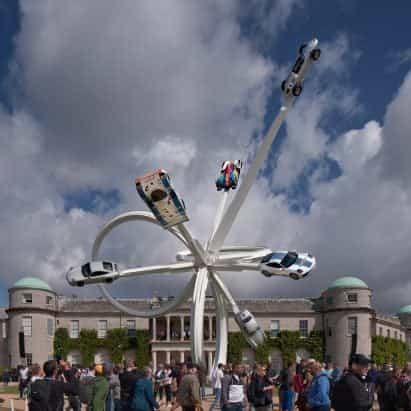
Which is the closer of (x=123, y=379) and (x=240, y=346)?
(x=123, y=379)

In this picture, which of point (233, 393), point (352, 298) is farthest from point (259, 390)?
point (352, 298)

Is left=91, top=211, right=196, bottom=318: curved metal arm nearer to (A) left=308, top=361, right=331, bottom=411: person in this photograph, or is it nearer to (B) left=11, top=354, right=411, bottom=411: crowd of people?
(B) left=11, top=354, right=411, bottom=411: crowd of people

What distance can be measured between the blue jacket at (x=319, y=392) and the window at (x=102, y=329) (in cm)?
6306

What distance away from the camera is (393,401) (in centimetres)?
1538

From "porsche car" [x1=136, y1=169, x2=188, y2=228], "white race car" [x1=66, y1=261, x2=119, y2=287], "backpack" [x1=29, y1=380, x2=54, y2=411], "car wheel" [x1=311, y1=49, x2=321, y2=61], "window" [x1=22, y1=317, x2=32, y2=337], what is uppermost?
"car wheel" [x1=311, y1=49, x2=321, y2=61]

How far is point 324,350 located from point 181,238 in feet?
158

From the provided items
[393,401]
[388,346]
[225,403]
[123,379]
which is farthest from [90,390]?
[388,346]

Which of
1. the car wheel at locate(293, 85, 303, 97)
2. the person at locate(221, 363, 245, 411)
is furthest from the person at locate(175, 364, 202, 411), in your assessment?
the car wheel at locate(293, 85, 303, 97)

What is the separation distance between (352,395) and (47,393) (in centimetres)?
451

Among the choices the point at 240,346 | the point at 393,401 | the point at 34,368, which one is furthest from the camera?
the point at 240,346

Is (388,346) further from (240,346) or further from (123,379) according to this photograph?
(123,379)

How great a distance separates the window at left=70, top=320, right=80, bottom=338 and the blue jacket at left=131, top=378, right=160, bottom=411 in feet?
204

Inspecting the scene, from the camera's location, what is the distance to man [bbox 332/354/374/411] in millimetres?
8828

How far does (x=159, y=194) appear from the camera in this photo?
26188mm
